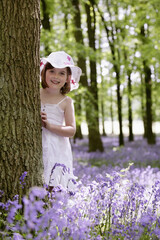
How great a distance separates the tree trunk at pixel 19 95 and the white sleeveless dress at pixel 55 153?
0.91ft

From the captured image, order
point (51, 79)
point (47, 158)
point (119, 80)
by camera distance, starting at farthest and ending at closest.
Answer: point (119, 80) → point (51, 79) → point (47, 158)

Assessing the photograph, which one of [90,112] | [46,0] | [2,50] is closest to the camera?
[2,50]

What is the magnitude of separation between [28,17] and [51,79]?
0.92 m

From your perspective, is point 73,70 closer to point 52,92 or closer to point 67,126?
point 52,92

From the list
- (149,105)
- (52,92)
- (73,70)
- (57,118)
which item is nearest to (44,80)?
(52,92)

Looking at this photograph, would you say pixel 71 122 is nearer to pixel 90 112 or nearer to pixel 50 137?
pixel 50 137

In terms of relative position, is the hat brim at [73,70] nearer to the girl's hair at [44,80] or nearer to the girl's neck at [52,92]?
the girl's hair at [44,80]

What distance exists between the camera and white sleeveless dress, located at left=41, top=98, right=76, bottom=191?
334 cm

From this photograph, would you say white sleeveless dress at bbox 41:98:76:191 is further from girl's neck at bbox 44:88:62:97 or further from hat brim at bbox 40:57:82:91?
hat brim at bbox 40:57:82:91

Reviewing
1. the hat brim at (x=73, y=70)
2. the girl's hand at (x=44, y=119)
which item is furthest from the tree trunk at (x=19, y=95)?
the hat brim at (x=73, y=70)

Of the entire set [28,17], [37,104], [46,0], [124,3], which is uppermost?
[124,3]

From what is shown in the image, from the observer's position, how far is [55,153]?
342cm

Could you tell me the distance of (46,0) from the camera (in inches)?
386

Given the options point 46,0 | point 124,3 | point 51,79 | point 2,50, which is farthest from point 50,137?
point 124,3
